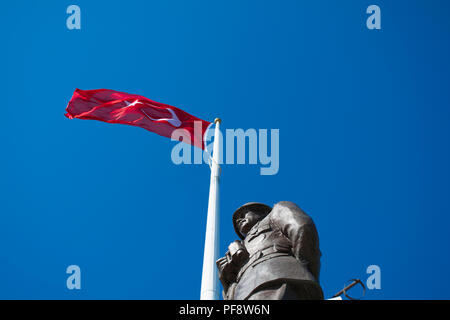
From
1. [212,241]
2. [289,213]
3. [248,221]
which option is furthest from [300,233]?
[212,241]

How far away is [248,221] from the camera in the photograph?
675 centimetres

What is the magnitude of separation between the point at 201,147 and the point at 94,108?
9.67 ft

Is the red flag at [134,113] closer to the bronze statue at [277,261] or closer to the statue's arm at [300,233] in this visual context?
the bronze statue at [277,261]

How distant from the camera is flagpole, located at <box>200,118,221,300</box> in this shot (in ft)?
22.6

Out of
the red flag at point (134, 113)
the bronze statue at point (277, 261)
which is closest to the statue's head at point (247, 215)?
the bronze statue at point (277, 261)

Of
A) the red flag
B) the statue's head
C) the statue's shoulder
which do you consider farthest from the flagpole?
the statue's shoulder

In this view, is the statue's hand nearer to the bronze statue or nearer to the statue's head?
the bronze statue

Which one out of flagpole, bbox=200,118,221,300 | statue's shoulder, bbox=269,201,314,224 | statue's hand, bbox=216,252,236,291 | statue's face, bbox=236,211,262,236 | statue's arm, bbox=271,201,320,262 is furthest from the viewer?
flagpole, bbox=200,118,221,300

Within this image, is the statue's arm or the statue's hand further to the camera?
the statue's hand

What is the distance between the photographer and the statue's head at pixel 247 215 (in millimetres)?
6755

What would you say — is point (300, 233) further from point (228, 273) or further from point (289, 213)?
point (228, 273)

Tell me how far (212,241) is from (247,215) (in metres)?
1.28

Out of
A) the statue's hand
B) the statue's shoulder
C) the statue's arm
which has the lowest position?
the statue's hand
